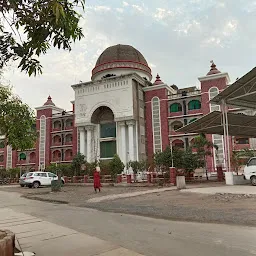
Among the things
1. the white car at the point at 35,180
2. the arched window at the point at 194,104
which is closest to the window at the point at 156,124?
the arched window at the point at 194,104

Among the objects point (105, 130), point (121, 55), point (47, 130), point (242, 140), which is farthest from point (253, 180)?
point (47, 130)

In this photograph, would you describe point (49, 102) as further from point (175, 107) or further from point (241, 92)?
point (241, 92)

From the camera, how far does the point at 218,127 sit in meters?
23.2

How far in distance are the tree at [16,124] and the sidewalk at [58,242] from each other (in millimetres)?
1792

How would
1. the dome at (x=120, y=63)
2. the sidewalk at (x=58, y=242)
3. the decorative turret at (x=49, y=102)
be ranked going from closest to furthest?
the sidewalk at (x=58, y=242)
the dome at (x=120, y=63)
the decorative turret at (x=49, y=102)

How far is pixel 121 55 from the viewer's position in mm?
41188

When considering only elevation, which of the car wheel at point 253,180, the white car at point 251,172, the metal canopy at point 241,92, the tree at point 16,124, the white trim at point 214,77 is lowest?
the car wheel at point 253,180

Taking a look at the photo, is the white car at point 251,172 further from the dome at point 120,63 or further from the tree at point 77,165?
the dome at point 120,63

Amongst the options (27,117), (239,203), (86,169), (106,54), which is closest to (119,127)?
(86,169)

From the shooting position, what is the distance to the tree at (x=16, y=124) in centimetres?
568

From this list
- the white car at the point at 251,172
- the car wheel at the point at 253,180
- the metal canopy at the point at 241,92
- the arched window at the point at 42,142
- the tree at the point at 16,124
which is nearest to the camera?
the tree at the point at 16,124

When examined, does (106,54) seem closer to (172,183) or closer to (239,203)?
(172,183)

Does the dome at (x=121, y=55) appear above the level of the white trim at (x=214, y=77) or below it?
above

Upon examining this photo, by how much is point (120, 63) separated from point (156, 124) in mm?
9731
